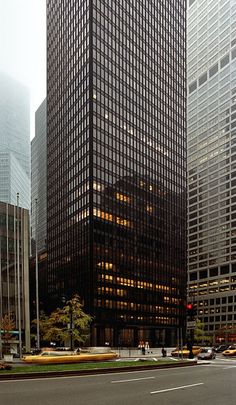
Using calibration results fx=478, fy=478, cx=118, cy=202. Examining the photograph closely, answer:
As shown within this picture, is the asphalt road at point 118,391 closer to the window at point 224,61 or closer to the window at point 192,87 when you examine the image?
the window at point 224,61

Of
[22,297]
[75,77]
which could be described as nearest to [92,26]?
[75,77]

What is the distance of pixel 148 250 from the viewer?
384 feet

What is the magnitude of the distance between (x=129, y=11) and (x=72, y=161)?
134 feet

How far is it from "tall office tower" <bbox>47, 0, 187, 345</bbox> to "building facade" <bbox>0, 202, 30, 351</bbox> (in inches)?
1192

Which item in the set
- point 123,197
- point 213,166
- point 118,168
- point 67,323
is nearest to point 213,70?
point 213,166

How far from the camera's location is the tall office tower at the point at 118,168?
105 m

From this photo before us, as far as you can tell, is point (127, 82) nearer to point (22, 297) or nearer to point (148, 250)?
point (148, 250)

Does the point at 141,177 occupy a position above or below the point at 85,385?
above

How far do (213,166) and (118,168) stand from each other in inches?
2626

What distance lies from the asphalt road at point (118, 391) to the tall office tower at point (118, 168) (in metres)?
78.2

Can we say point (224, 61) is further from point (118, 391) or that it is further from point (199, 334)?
point (118, 391)

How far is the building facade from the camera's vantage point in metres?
65.1

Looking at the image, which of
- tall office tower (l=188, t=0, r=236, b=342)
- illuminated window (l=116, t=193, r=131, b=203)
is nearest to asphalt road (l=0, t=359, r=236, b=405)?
illuminated window (l=116, t=193, r=131, b=203)

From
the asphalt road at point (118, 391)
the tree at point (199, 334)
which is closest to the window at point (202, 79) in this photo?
the tree at point (199, 334)
